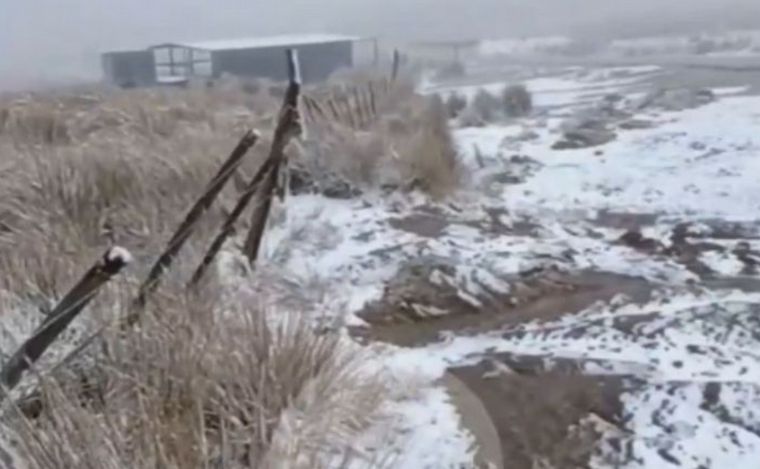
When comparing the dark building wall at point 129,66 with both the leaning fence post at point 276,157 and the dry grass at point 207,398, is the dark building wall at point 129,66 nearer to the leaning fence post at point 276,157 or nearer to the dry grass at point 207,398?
the leaning fence post at point 276,157

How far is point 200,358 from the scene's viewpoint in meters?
3.83

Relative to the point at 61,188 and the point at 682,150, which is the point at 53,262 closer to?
the point at 61,188

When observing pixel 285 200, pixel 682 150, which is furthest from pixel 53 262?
Result: pixel 682 150

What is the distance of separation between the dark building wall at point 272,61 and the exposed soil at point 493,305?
27463 millimetres

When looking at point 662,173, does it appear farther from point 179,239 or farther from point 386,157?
point 179,239

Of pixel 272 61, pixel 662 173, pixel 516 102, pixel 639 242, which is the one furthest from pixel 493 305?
pixel 272 61

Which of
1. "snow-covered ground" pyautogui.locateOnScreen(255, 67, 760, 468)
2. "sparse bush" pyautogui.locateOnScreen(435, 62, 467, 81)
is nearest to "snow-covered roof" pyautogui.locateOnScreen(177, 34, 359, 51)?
"sparse bush" pyautogui.locateOnScreen(435, 62, 467, 81)

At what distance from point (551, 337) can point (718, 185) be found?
492 cm

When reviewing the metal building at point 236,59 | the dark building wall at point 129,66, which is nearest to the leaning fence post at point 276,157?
the metal building at point 236,59

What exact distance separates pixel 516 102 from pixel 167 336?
15693 mm

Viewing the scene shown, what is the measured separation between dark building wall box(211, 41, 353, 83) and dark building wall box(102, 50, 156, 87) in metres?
2.57

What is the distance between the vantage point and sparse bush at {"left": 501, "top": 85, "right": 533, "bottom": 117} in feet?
61.3

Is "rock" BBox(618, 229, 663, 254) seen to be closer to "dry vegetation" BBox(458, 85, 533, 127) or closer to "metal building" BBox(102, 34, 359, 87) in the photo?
"dry vegetation" BBox(458, 85, 533, 127)

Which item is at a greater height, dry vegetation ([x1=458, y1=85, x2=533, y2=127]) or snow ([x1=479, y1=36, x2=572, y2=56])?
dry vegetation ([x1=458, y1=85, x2=533, y2=127])
